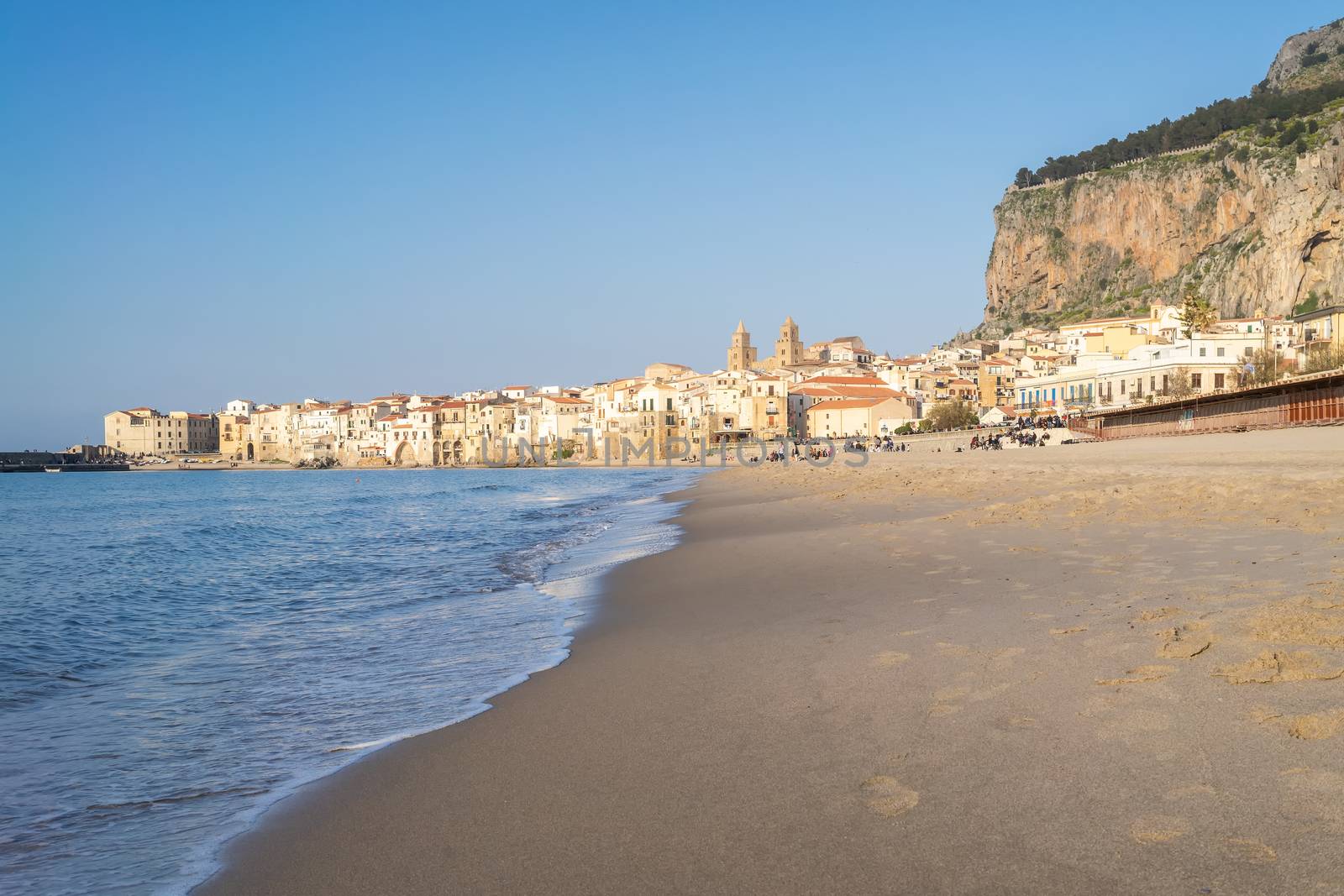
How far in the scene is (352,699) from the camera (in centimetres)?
705

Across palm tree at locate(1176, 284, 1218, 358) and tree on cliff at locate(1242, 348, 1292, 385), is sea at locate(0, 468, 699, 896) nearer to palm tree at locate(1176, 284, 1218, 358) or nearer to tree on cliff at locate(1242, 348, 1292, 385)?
tree on cliff at locate(1242, 348, 1292, 385)

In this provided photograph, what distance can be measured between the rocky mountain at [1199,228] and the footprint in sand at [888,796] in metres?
108

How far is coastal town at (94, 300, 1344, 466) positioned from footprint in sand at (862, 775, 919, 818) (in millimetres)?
46061

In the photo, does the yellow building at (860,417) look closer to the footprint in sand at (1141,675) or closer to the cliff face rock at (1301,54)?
the footprint in sand at (1141,675)

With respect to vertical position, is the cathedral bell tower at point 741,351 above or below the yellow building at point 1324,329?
above

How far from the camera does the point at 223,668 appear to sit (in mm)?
8672

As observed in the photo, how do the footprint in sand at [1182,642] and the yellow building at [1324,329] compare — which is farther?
the yellow building at [1324,329]

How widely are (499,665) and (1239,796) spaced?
18.6 ft

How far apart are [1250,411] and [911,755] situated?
36.2 metres

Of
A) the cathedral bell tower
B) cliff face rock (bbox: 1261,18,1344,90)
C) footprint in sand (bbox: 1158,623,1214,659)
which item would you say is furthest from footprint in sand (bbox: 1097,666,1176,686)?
cliff face rock (bbox: 1261,18,1344,90)

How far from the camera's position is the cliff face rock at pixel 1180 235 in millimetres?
98938

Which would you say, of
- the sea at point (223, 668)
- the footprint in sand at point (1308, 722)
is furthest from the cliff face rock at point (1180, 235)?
the footprint in sand at point (1308, 722)

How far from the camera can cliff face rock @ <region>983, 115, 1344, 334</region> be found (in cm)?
9894

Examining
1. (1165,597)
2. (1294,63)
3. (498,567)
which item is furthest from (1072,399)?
(1294,63)
